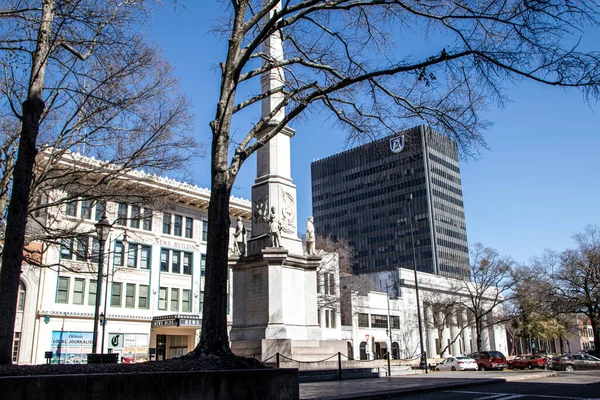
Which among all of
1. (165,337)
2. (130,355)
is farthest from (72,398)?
(165,337)

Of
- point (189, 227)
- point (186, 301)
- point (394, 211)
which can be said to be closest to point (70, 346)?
point (186, 301)

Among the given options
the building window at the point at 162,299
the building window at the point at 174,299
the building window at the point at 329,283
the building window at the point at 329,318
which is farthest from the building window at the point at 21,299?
the building window at the point at 329,318

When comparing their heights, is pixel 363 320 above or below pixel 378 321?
above

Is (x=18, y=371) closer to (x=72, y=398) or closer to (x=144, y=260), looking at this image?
(x=72, y=398)

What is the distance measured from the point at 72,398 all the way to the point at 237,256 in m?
11.9

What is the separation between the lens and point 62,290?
1548 inches

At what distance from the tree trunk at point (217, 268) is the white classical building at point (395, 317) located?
150 feet

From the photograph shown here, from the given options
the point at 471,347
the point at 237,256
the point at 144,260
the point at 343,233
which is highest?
the point at 343,233

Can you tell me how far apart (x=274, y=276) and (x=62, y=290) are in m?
28.6

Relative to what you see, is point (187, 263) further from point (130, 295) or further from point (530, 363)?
point (530, 363)

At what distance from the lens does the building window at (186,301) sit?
4784 centimetres

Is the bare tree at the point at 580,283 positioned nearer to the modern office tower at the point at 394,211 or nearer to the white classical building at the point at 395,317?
the white classical building at the point at 395,317

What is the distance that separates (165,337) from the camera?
46.2 metres

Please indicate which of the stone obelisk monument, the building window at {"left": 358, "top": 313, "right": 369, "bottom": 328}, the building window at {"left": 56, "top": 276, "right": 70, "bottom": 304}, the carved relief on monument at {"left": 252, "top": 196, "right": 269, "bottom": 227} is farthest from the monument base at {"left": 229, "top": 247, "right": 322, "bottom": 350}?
the building window at {"left": 358, "top": 313, "right": 369, "bottom": 328}
